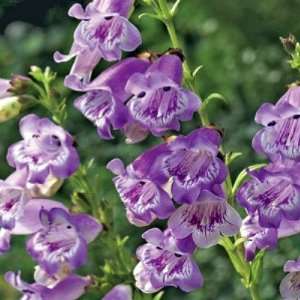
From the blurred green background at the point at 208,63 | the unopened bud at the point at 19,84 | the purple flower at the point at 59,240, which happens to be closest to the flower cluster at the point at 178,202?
the purple flower at the point at 59,240

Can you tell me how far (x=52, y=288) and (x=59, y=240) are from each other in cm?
13

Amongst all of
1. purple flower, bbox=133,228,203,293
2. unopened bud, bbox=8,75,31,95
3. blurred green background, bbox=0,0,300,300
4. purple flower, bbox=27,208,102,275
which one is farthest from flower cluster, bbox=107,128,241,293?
blurred green background, bbox=0,0,300,300

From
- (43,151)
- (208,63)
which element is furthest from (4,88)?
(208,63)

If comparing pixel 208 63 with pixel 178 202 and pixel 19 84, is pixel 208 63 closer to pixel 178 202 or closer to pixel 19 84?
pixel 19 84

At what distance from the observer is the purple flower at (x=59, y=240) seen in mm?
2043

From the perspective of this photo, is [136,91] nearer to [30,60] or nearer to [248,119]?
[248,119]

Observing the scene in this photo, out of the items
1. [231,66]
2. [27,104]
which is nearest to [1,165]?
[231,66]

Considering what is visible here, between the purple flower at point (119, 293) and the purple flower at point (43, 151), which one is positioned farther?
the purple flower at point (119, 293)

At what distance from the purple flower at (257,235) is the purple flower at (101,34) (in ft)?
1.04

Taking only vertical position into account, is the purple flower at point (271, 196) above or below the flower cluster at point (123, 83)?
below

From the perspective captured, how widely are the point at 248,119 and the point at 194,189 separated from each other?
2.63 metres

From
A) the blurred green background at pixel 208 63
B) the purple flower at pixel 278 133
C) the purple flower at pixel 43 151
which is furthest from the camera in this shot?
the blurred green background at pixel 208 63

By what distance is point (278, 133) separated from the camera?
1961 mm

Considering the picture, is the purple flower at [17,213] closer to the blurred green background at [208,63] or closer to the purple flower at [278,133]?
the purple flower at [278,133]
